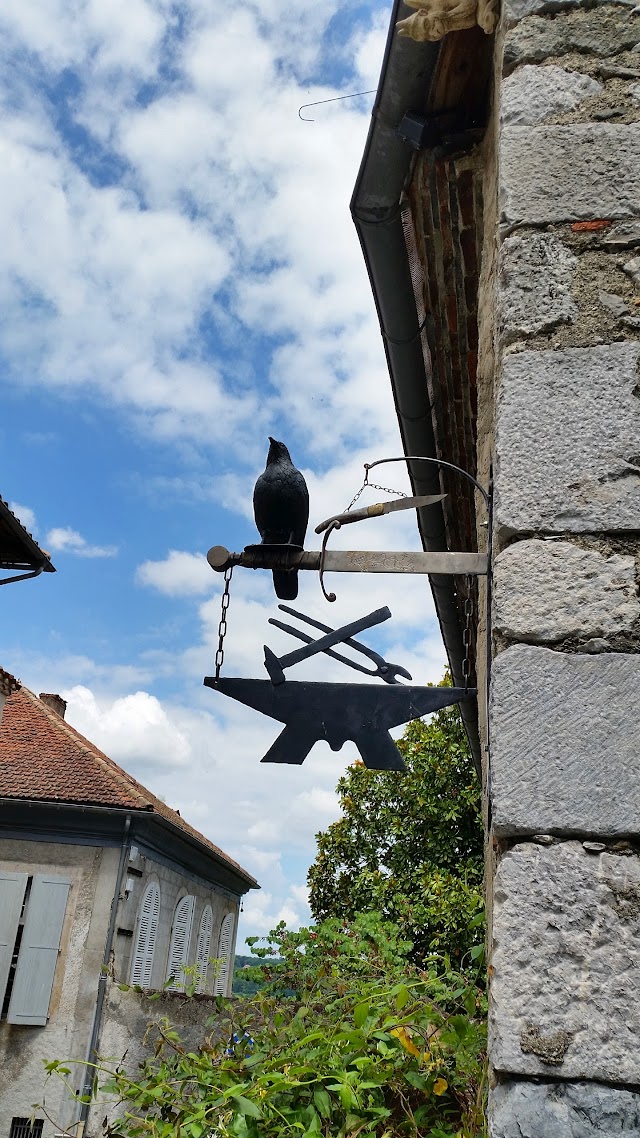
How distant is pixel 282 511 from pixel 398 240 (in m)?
1.35

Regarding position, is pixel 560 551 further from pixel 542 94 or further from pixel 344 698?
pixel 542 94

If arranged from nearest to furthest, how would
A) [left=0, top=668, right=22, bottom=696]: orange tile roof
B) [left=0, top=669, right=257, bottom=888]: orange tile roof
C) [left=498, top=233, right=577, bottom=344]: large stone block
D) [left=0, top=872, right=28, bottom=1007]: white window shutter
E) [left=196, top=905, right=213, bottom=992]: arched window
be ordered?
[left=498, top=233, right=577, bottom=344]: large stone block
[left=0, top=668, right=22, bottom=696]: orange tile roof
[left=0, top=872, right=28, bottom=1007]: white window shutter
[left=0, top=669, right=257, bottom=888]: orange tile roof
[left=196, top=905, right=213, bottom=992]: arched window

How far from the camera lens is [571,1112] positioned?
1.49 metres

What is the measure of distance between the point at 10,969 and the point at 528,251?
10532 mm

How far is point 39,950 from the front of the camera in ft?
33.5

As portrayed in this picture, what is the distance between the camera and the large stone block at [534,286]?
1.98 meters

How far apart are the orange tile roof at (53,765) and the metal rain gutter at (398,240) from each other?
25.6ft

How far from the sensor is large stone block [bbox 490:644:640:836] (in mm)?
1656

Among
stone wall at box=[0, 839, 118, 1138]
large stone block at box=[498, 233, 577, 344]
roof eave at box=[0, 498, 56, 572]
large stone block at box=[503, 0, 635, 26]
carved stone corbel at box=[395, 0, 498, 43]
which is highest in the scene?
roof eave at box=[0, 498, 56, 572]

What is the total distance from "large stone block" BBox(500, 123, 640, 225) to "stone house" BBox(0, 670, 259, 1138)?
318 inches

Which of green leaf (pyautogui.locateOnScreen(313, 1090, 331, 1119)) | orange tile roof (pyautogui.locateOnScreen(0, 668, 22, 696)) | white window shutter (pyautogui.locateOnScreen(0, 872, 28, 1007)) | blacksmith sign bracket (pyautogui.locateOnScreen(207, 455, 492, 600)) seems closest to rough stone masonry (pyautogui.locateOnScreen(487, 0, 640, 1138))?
blacksmith sign bracket (pyautogui.locateOnScreen(207, 455, 492, 600))

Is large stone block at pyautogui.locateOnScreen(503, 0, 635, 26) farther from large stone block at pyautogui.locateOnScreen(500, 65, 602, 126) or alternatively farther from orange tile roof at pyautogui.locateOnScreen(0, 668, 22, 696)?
orange tile roof at pyautogui.locateOnScreen(0, 668, 22, 696)

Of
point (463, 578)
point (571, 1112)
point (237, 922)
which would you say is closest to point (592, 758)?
point (571, 1112)

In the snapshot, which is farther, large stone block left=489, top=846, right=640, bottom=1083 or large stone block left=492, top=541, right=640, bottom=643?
large stone block left=492, top=541, right=640, bottom=643
